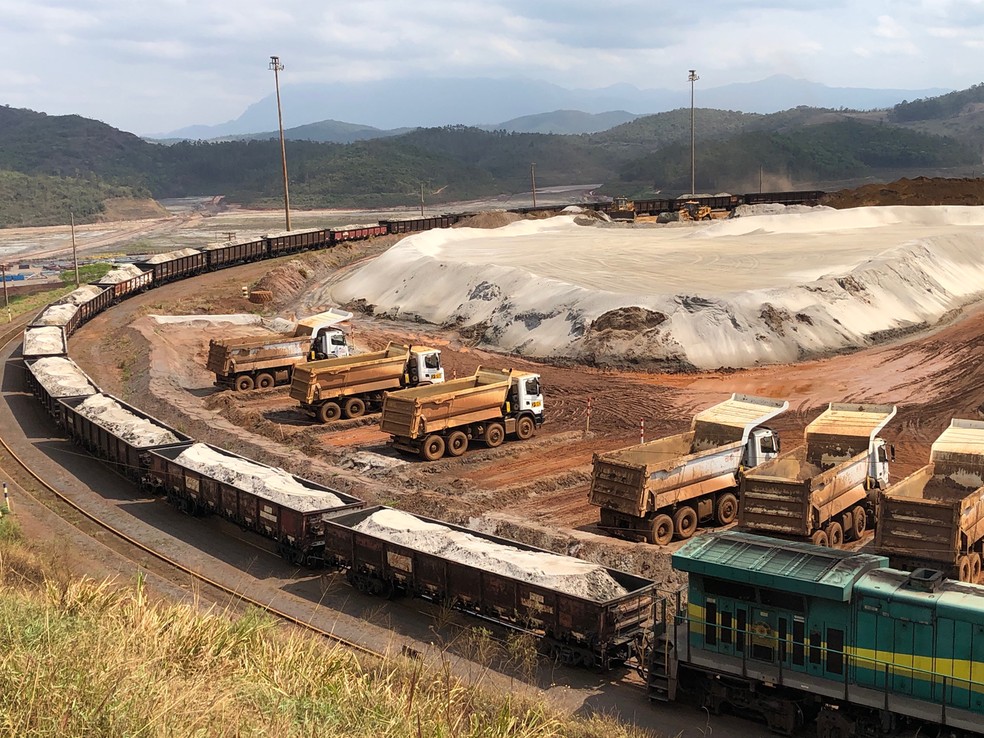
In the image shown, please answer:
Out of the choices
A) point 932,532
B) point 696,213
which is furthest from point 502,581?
point 696,213

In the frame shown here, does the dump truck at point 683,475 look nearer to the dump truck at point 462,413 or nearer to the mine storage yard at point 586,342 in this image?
the mine storage yard at point 586,342

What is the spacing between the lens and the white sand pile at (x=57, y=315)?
59.2m

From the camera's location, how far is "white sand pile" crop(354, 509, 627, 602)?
20.5 m

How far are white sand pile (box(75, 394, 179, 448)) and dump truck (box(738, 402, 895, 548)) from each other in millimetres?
19800

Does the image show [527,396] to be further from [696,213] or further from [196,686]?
[696,213]

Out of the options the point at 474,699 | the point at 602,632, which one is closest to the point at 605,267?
the point at 602,632

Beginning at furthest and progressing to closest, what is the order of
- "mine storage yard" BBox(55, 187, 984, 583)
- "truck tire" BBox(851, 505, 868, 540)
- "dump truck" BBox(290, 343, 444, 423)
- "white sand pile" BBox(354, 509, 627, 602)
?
"dump truck" BBox(290, 343, 444, 423) → "mine storage yard" BBox(55, 187, 984, 583) → "truck tire" BBox(851, 505, 868, 540) → "white sand pile" BBox(354, 509, 627, 602)

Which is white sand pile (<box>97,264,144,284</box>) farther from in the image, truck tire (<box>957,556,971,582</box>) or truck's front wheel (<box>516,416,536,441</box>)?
truck tire (<box>957,556,971,582</box>)

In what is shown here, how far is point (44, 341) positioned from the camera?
5244cm

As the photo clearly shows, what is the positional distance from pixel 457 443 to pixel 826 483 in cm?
1484

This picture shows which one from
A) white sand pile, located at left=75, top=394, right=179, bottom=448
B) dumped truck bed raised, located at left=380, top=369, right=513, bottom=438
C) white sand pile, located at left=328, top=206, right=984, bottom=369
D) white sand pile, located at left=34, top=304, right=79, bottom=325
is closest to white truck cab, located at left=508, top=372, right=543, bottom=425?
→ dumped truck bed raised, located at left=380, top=369, right=513, bottom=438

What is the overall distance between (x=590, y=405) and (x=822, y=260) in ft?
86.4

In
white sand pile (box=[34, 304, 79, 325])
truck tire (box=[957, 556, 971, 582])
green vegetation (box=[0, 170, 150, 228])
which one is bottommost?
truck tire (box=[957, 556, 971, 582])

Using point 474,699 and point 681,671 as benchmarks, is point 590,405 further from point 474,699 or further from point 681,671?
point 474,699
